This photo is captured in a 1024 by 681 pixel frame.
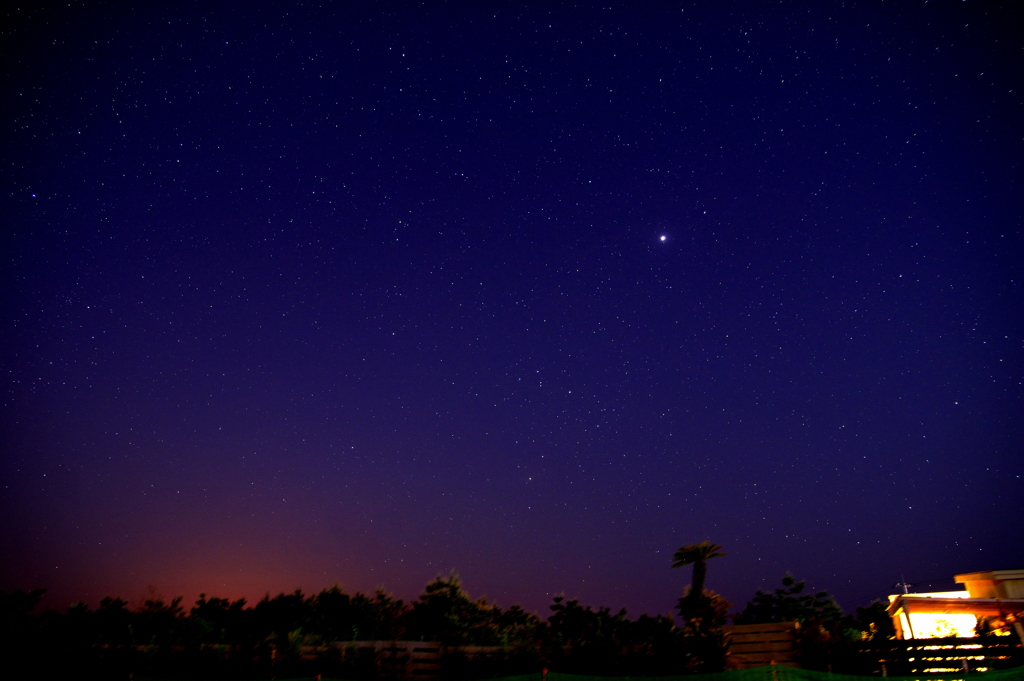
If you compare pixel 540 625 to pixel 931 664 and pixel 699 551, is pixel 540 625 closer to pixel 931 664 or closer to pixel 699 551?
pixel 699 551

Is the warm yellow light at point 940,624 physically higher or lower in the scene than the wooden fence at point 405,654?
higher

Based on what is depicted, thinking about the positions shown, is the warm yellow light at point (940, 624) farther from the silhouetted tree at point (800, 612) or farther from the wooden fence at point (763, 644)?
the wooden fence at point (763, 644)

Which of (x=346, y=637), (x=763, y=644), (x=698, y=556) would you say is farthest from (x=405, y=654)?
(x=698, y=556)

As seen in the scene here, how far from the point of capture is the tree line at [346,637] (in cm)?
845

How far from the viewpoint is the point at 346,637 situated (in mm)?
15805

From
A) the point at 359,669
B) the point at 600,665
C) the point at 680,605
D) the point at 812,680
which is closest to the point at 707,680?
the point at 812,680

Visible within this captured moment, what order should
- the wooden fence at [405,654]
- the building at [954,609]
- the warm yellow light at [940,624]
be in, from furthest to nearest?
1. the warm yellow light at [940,624]
2. the building at [954,609]
3. the wooden fence at [405,654]

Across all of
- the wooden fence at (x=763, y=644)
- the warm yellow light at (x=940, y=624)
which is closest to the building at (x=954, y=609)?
the warm yellow light at (x=940, y=624)

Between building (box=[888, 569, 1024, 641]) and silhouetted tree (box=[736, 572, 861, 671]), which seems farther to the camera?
building (box=[888, 569, 1024, 641])

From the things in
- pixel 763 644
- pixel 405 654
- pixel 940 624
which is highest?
pixel 940 624

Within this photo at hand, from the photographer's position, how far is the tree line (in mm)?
8453

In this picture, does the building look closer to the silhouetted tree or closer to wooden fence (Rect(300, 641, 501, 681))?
the silhouetted tree

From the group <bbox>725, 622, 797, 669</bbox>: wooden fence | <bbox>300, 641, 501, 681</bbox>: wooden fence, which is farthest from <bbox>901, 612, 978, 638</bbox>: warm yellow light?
<bbox>300, 641, 501, 681</bbox>: wooden fence

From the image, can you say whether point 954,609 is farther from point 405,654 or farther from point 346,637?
point 346,637
